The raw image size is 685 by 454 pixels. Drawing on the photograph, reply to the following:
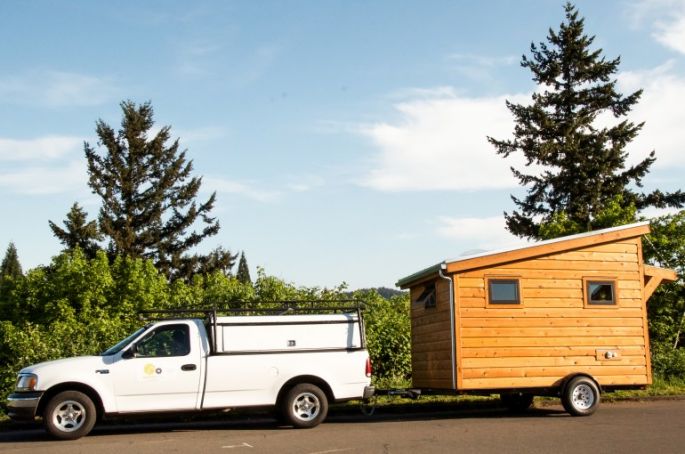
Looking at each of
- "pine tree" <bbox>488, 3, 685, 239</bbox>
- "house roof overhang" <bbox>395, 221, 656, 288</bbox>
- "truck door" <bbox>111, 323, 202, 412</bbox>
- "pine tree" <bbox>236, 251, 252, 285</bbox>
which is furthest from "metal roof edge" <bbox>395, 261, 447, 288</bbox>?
"pine tree" <bbox>236, 251, 252, 285</bbox>

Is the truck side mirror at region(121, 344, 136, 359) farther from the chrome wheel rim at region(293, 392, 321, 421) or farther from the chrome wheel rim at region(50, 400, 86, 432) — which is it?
the chrome wheel rim at region(293, 392, 321, 421)

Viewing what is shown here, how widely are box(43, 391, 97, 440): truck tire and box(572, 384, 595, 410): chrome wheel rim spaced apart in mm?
8730

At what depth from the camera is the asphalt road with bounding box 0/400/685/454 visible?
37.8 feet

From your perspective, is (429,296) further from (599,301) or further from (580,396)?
(580,396)

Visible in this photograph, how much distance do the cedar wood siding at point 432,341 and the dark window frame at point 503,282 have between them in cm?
81

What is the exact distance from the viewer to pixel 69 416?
13.0m

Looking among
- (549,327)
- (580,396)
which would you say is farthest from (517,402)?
(549,327)

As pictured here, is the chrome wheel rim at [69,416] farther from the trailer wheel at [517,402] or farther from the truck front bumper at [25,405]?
the trailer wheel at [517,402]

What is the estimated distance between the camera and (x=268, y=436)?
1304 cm

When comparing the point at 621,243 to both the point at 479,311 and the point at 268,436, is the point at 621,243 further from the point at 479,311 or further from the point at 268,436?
the point at 268,436

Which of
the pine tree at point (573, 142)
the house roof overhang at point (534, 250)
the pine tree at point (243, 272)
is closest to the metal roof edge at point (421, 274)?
the house roof overhang at point (534, 250)

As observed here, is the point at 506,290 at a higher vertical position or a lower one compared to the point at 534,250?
lower

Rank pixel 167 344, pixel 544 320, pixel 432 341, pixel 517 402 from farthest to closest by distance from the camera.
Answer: pixel 517 402 → pixel 432 341 → pixel 544 320 → pixel 167 344

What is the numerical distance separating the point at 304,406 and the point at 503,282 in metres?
4.75
